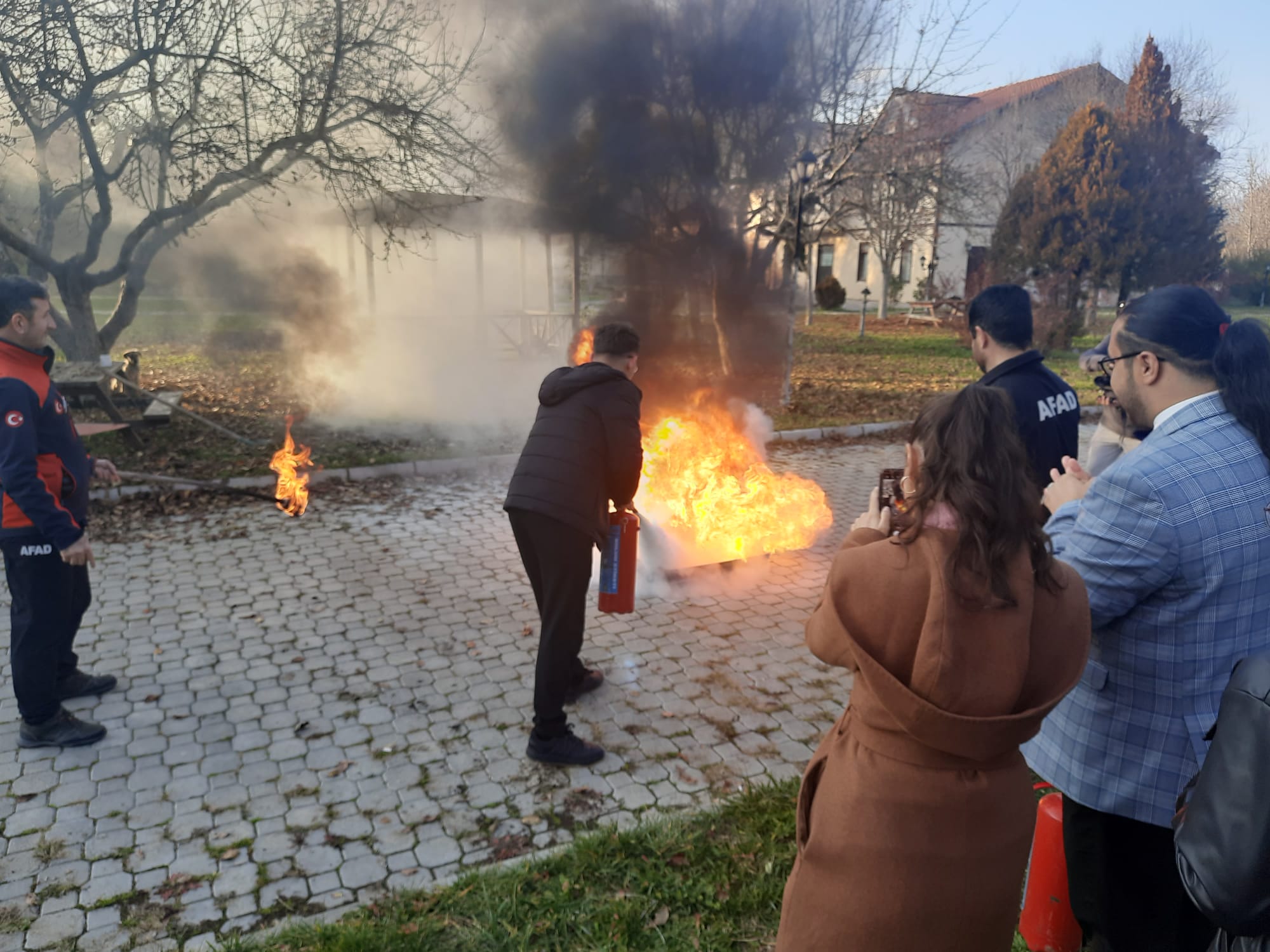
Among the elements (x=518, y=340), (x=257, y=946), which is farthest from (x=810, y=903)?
(x=518, y=340)

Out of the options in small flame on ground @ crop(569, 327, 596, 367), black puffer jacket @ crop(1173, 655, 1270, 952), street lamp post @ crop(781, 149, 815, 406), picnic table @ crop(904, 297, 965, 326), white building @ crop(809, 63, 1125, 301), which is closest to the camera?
black puffer jacket @ crop(1173, 655, 1270, 952)

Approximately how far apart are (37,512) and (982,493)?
402 centimetres

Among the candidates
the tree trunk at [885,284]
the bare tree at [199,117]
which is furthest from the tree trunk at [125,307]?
the tree trunk at [885,284]

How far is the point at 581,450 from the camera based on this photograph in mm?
3887

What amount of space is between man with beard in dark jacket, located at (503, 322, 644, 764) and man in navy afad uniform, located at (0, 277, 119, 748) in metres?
2.13

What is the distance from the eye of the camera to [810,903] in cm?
202

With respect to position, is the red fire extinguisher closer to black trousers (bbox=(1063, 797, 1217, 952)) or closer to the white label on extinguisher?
the white label on extinguisher

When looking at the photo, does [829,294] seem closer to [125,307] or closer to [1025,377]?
[125,307]

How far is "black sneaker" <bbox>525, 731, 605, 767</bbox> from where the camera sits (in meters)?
3.98

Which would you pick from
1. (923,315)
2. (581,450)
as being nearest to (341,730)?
(581,450)

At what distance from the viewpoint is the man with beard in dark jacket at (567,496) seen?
3840 mm

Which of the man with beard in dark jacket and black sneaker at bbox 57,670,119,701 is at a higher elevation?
the man with beard in dark jacket

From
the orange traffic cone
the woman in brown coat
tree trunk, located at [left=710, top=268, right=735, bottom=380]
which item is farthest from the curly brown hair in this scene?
tree trunk, located at [left=710, top=268, right=735, bottom=380]

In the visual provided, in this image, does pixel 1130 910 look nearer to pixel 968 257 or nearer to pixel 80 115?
pixel 80 115
